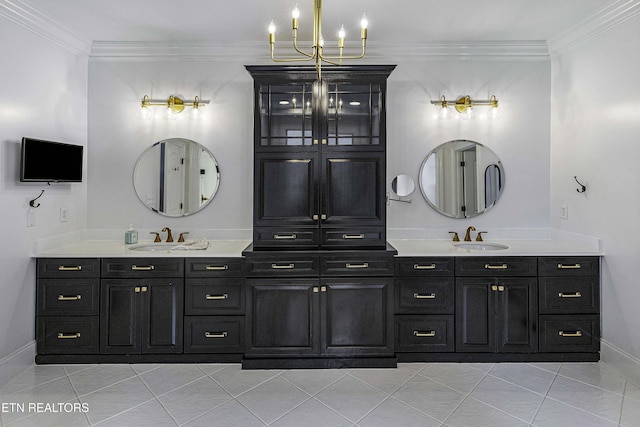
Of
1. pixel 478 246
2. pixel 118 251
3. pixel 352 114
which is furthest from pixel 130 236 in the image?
pixel 478 246

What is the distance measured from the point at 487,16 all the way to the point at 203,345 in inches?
135

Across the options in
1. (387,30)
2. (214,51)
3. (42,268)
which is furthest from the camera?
(214,51)

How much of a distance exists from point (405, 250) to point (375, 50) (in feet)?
6.15

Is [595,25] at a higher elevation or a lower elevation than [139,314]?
higher

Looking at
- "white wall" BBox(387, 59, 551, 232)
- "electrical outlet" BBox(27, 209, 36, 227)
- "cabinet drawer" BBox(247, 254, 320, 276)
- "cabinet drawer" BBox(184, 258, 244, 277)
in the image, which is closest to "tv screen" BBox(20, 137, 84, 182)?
"electrical outlet" BBox(27, 209, 36, 227)

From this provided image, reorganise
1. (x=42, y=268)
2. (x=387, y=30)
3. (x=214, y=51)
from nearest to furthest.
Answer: (x=42, y=268) < (x=387, y=30) < (x=214, y=51)

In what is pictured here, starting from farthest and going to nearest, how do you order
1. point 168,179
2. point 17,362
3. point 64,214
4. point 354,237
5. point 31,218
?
point 168,179 → point 64,214 → point 354,237 → point 31,218 → point 17,362

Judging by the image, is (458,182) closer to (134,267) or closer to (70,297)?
(134,267)

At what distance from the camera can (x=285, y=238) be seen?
3.21 metres

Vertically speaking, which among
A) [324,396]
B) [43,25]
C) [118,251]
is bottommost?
[324,396]

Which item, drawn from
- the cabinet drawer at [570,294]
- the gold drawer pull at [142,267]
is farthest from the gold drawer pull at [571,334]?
the gold drawer pull at [142,267]

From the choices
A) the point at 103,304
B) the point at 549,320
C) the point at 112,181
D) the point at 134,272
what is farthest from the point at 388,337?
the point at 112,181

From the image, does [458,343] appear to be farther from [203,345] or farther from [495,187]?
[203,345]

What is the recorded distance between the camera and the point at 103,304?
3064 millimetres
